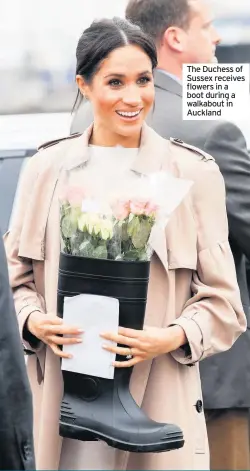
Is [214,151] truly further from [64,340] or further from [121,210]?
[64,340]

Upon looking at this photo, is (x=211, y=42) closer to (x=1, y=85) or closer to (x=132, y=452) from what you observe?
(x=1, y=85)

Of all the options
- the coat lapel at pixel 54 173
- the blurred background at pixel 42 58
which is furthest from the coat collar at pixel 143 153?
the blurred background at pixel 42 58

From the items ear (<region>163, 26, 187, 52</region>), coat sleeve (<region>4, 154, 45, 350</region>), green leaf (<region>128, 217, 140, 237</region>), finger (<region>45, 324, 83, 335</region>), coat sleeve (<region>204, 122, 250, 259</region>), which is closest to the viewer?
green leaf (<region>128, 217, 140, 237</region>)

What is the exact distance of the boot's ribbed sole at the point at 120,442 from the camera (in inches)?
106

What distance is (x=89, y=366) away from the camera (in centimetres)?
272

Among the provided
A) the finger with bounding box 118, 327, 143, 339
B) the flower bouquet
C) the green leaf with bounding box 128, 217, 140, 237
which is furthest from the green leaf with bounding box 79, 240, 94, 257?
the finger with bounding box 118, 327, 143, 339

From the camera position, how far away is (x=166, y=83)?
319 cm

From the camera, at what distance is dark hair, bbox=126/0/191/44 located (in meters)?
3.17

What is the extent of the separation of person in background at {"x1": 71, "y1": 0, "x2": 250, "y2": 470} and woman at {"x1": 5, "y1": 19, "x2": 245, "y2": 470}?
0.24 metres

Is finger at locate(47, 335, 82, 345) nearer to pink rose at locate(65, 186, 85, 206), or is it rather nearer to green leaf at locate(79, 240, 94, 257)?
green leaf at locate(79, 240, 94, 257)

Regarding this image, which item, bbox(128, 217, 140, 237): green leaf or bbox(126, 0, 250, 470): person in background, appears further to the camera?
bbox(126, 0, 250, 470): person in background

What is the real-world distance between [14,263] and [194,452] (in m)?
0.69

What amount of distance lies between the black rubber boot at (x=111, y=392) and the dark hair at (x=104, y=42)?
541 mm

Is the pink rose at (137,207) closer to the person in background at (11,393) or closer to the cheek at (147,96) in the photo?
the cheek at (147,96)
